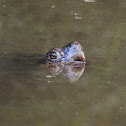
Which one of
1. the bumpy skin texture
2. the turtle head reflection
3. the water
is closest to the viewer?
the water

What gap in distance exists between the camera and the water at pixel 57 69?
4844 mm

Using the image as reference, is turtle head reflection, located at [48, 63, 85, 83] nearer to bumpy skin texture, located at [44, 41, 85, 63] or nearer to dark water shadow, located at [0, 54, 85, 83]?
dark water shadow, located at [0, 54, 85, 83]

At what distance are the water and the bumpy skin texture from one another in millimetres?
185

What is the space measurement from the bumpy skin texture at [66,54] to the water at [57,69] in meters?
0.18

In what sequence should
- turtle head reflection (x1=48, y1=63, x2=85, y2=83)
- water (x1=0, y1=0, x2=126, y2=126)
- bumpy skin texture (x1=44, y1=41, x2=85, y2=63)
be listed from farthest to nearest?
bumpy skin texture (x1=44, y1=41, x2=85, y2=63)
turtle head reflection (x1=48, y1=63, x2=85, y2=83)
water (x1=0, y1=0, x2=126, y2=126)

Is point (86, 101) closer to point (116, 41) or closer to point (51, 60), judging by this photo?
point (51, 60)

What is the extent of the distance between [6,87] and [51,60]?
3.95 ft

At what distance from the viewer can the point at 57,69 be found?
20.5 ft

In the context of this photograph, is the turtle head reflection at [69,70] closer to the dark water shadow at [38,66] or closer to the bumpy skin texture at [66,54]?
the dark water shadow at [38,66]

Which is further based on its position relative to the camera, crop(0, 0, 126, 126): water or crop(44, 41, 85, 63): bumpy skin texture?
crop(44, 41, 85, 63): bumpy skin texture

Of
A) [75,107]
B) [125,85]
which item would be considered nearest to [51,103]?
[75,107]

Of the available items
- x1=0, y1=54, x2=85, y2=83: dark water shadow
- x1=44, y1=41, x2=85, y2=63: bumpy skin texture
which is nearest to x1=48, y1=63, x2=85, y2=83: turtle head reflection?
x1=0, y1=54, x2=85, y2=83: dark water shadow

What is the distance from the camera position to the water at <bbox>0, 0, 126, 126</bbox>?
4.84 meters

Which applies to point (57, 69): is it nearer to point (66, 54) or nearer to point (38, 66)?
point (38, 66)
